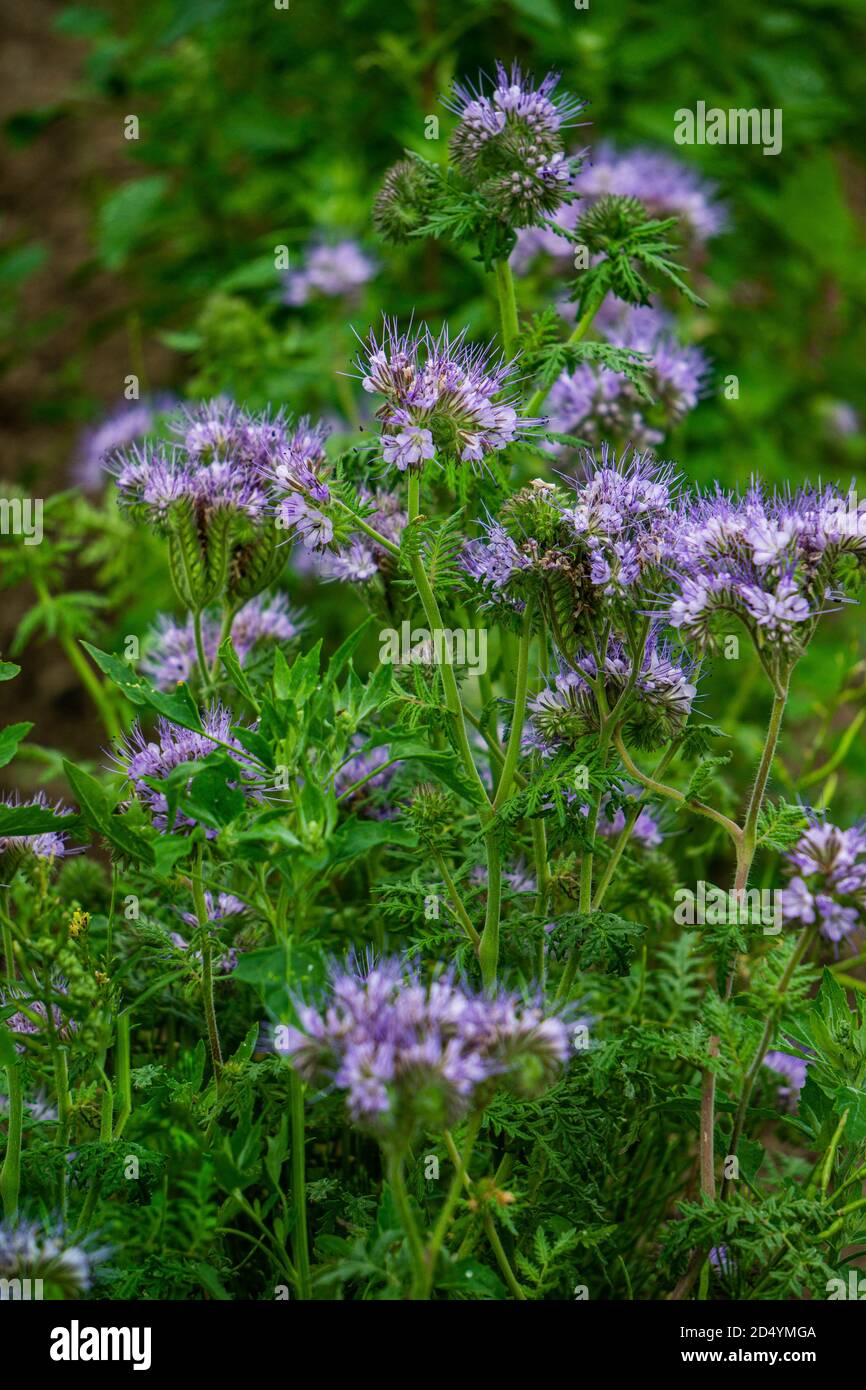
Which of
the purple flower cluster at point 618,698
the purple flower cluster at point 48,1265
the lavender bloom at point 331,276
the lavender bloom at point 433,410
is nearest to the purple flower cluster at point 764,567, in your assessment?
the purple flower cluster at point 618,698

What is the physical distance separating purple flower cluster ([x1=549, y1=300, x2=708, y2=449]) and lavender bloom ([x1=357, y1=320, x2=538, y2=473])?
463mm

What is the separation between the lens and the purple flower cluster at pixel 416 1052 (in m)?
1.07

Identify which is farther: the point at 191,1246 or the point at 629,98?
the point at 629,98

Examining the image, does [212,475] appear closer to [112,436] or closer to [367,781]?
[367,781]

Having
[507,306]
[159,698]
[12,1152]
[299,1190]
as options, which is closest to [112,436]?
[507,306]

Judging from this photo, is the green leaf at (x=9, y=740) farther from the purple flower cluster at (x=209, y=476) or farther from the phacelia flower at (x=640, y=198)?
the phacelia flower at (x=640, y=198)

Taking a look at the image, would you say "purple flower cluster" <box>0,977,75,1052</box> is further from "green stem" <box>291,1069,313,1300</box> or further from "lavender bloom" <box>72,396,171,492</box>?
"lavender bloom" <box>72,396,171,492</box>

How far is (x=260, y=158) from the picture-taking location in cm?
356

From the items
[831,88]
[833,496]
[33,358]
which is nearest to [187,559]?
[833,496]

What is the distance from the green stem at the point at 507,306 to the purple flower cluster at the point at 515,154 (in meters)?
0.08

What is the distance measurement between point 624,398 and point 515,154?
451mm

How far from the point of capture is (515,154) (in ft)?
5.09
